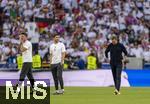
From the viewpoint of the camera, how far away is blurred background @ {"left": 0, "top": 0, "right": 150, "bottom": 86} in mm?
33250

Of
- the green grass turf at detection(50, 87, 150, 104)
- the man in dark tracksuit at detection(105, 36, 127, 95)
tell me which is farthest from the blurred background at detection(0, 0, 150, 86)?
the green grass turf at detection(50, 87, 150, 104)

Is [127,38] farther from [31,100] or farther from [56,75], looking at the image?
[31,100]

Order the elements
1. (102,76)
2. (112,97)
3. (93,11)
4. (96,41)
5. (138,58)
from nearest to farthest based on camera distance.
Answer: (112,97)
(102,76)
(138,58)
(96,41)
(93,11)

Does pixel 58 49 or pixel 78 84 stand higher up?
pixel 58 49

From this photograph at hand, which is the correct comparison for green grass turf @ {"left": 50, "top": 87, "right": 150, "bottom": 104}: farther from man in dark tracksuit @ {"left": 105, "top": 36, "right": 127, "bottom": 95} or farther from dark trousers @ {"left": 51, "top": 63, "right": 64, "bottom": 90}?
man in dark tracksuit @ {"left": 105, "top": 36, "right": 127, "bottom": 95}

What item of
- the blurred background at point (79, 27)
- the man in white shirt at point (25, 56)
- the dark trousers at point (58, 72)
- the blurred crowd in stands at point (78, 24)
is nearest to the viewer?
the man in white shirt at point (25, 56)

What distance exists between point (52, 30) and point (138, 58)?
22.0 ft

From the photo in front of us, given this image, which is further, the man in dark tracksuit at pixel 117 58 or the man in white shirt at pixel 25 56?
the man in dark tracksuit at pixel 117 58

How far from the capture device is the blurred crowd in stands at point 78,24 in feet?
112

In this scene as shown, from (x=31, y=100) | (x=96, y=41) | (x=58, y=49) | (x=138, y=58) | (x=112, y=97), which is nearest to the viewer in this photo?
(x=31, y=100)

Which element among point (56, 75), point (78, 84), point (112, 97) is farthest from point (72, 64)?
point (112, 97)

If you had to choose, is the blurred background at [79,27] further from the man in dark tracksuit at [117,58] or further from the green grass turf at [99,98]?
the green grass turf at [99,98]

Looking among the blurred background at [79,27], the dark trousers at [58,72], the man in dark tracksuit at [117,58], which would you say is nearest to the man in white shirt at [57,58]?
the dark trousers at [58,72]

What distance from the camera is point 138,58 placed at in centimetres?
3162
